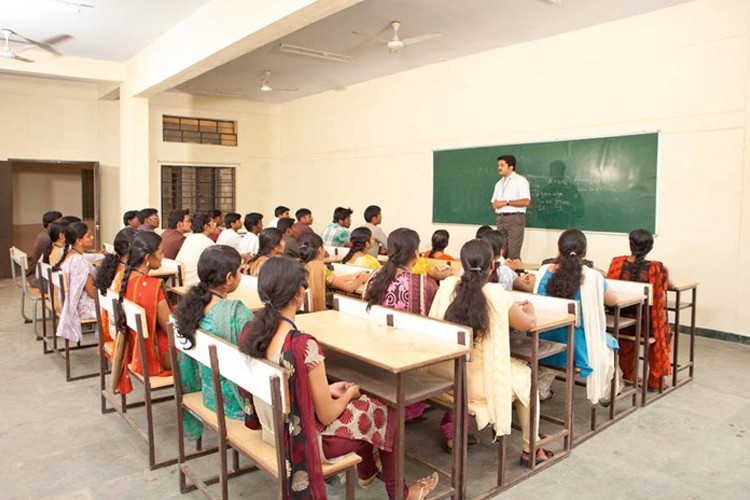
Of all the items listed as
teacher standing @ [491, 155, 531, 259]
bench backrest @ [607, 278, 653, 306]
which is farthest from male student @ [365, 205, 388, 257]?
bench backrest @ [607, 278, 653, 306]

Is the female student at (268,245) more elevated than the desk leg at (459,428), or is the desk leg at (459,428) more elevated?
the female student at (268,245)

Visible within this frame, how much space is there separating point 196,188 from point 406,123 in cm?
450

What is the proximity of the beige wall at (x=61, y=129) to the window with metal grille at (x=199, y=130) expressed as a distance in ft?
2.94

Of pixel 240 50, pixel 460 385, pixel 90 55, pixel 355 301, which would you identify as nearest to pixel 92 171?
pixel 90 55

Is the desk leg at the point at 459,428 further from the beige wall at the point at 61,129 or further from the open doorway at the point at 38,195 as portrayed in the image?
the beige wall at the point at 61,129

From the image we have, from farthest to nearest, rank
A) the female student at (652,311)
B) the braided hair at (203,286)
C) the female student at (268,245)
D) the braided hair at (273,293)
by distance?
the female student at (268,245), the female student at (652,311), the braided hair at (203,286), the braided hair at (273,293)

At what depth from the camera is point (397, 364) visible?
6.59 ft

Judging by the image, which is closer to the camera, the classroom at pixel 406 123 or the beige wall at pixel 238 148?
the classroom at pixel 406 123

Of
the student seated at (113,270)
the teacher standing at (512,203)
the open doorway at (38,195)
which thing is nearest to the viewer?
the student seated at (113,270)

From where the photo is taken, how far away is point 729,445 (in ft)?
9.86

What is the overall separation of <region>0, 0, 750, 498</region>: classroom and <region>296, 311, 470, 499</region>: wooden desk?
57 cm

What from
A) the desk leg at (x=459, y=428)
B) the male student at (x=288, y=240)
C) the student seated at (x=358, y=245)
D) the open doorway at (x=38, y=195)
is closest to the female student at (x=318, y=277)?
the student seated at (x=358, y=245)

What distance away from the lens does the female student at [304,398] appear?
1792mm

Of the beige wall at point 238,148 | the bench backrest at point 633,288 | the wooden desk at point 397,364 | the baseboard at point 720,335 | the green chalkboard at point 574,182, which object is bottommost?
the baseboard at point 720,335
